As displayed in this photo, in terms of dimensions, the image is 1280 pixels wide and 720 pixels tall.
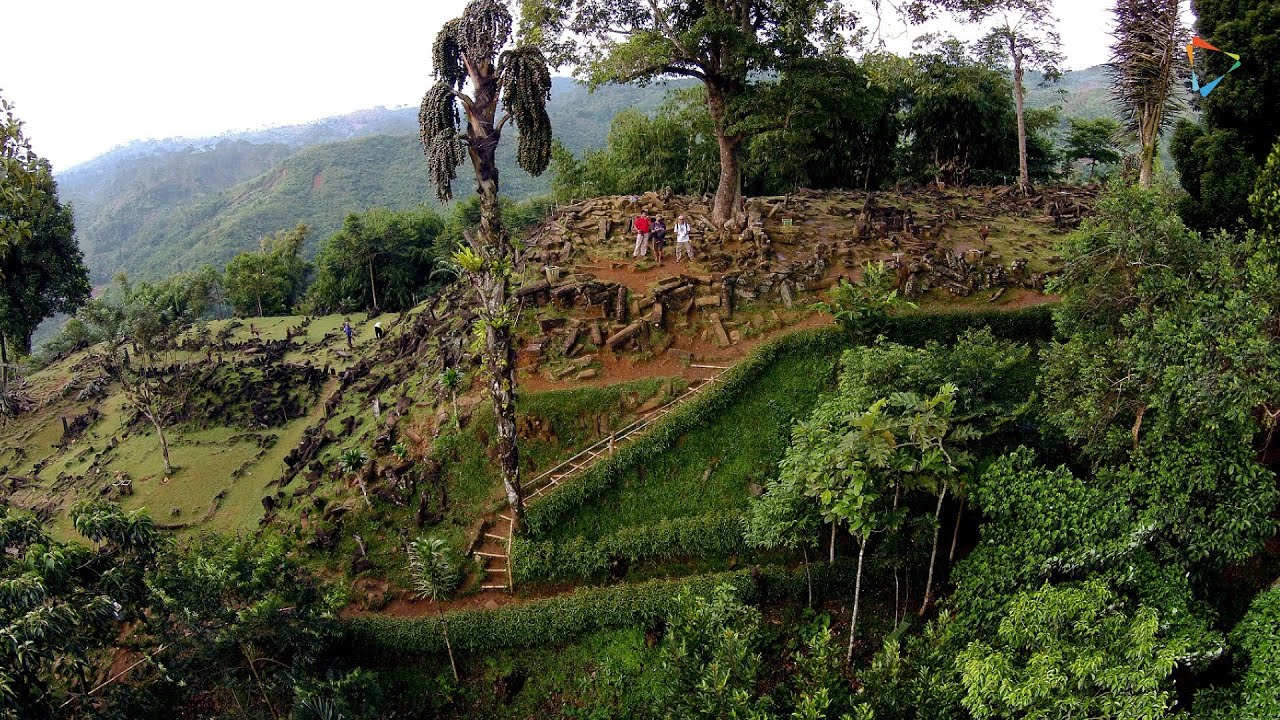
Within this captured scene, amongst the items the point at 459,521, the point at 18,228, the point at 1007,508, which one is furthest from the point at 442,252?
the point at 1007,508

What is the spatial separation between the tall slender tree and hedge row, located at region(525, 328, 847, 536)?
8342mm

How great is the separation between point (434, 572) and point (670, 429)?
238 inches

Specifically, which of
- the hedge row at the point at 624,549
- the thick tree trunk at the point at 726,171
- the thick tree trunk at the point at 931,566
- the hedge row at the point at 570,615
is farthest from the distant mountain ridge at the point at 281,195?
the thick tree trunk at the point at 931,566

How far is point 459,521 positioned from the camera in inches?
637

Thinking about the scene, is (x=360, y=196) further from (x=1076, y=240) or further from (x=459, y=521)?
(x=1076, y=240)

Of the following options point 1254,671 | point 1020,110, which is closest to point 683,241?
point 1254,671

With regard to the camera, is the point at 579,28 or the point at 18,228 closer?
the point at 18,228

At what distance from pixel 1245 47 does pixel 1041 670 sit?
1550 centimetres

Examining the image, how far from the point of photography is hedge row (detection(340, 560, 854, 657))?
13898 mm

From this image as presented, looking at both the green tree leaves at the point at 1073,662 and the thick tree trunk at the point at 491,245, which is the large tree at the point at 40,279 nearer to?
the thick tree trunk at the point at 491,245

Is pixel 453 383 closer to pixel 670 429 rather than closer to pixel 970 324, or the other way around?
pixel 670 429

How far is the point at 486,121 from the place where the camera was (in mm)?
13969

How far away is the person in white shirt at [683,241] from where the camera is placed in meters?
22.0
